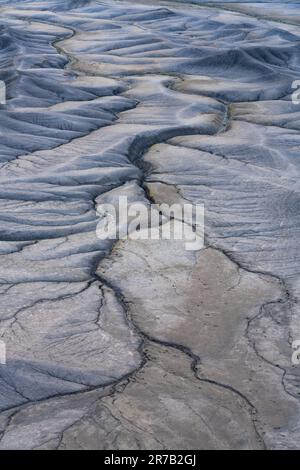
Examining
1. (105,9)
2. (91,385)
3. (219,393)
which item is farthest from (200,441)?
(105,9)

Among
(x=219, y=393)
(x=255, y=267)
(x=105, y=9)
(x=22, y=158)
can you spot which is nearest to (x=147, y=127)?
(x=22, y=158)

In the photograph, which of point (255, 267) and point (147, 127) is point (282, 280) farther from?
point (147, 127)

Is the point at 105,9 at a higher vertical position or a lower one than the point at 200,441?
lower

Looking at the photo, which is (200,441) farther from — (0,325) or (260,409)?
(0,325)

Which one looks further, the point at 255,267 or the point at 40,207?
the point at 40,207

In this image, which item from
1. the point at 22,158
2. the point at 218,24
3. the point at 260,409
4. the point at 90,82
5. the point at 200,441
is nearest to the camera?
the point at 200,441

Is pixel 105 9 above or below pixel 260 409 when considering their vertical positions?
below

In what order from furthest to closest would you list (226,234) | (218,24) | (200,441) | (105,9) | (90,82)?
(105,9) < (218,24) < (90,82) < (226,234) < (200,441)
